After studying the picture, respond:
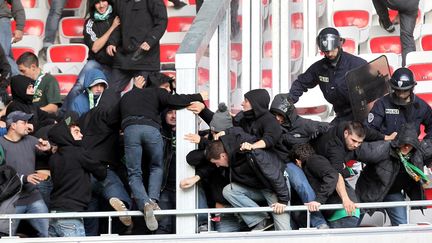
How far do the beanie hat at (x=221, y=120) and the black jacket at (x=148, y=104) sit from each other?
0.38 meters

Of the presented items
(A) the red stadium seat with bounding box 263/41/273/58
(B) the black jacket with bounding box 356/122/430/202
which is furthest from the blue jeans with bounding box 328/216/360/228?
(A) the red stadium seat with bounding box 263/41/273/58

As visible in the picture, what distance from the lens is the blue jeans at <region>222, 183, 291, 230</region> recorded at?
15.8 m

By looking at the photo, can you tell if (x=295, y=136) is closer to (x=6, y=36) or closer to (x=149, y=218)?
(x=149, y=218)

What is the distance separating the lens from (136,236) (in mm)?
15633

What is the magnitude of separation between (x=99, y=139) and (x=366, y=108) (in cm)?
227

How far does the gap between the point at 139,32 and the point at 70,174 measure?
107 inches

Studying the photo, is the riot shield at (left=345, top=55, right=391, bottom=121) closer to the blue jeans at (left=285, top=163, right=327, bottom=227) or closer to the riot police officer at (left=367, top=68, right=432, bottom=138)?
the riot police officer at (left=367, top=68, right=432, bottom=138)

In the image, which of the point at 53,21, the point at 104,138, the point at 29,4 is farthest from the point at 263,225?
the point at 29,4

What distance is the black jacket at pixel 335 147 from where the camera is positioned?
52.3 feet

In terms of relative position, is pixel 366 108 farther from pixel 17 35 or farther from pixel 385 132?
pixel 17 35

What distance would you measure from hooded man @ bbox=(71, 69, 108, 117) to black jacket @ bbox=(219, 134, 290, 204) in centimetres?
178

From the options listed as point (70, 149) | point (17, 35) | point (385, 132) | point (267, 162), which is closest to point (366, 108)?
point (385, 132)

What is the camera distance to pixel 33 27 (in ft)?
67.8

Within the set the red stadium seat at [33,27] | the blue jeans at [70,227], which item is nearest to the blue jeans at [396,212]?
the blue jeans at [70,227]
